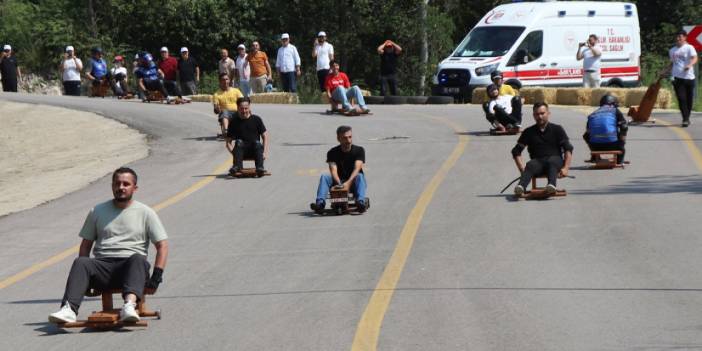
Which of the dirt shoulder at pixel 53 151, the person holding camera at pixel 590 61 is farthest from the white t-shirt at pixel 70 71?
the person holding camera at pixel 590 61

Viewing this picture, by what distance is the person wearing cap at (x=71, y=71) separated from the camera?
4200 cm

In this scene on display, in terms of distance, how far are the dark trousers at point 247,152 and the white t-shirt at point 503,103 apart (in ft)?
21.9

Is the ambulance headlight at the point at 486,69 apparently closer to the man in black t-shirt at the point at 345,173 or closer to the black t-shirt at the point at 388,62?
the black t-shirt at the point at 388,62

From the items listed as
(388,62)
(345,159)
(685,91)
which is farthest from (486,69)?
(345,159)

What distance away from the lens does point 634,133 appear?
26391 millimetres

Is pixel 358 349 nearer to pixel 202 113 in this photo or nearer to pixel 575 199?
pixel 575 199

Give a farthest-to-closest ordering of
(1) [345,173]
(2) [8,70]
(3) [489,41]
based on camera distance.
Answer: (2) [8,70] → (3) [489,41] → (1) [345,173]

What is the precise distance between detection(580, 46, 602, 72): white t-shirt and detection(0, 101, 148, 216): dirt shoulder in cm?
1216

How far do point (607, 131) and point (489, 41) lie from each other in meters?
17.3

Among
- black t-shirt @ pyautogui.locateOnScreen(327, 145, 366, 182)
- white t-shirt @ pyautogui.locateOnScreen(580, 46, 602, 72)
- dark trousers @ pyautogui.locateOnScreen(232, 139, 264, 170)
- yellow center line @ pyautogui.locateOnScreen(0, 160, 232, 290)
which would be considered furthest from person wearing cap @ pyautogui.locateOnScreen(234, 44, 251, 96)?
black t-shirt @ pyautogui.locateOnScreen(327, 145, 366, 182)

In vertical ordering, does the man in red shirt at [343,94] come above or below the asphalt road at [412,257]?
above

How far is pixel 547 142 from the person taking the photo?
725 inches

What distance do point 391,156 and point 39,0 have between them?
43.3m

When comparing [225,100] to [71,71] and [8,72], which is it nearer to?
[71,71]
